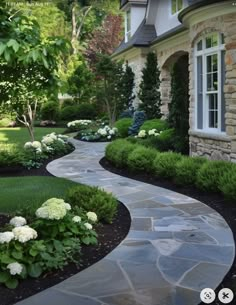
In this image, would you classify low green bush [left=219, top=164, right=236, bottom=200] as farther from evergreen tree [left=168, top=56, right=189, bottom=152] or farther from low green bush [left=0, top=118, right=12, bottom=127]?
low green bush [left=0, top=118, right=12, bottom=127]

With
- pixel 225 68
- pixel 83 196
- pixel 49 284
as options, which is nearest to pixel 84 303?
pixel 49 284

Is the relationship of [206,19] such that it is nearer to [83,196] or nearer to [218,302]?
[83,196]

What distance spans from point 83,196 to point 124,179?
3077 millimetres

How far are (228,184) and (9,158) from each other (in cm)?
580

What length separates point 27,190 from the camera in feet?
25.4

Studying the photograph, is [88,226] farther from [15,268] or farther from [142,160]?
[142,160]

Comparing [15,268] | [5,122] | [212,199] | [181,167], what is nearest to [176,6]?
[181,167]

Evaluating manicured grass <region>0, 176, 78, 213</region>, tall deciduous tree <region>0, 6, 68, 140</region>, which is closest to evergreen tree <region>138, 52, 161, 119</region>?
manicured grass <region>0, 176, 78, 213</region>

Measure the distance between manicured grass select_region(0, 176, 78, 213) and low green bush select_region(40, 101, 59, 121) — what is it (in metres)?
15.9

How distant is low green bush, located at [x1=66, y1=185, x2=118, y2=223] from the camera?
215 inches

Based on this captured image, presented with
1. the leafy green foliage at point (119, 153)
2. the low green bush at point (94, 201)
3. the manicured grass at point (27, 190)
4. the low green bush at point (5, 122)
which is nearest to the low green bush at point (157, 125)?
the leafy green foliage at point (119, 153)

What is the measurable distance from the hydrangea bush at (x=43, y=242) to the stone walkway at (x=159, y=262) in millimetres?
285

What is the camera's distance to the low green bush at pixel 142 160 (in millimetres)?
8984

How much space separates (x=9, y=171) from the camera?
10.1 m
